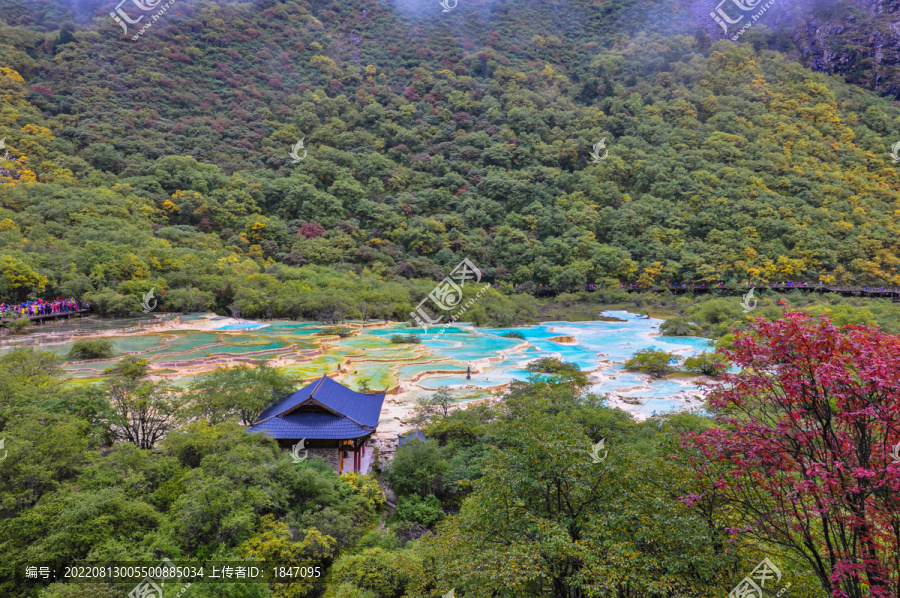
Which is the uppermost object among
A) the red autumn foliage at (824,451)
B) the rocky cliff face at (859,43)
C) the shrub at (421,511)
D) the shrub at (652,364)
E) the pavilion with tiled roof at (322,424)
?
the rocky cliff face at (859,43)

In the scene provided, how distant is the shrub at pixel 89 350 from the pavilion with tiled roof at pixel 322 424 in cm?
1537

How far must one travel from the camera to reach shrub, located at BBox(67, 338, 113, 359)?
842 inches

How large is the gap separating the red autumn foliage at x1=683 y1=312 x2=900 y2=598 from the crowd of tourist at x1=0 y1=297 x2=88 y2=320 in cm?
3938

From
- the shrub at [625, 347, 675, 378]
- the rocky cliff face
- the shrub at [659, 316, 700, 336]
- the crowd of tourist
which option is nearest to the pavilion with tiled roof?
the shrub at [625, 347, 675, 378]

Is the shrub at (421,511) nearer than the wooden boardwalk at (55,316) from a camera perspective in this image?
Yes

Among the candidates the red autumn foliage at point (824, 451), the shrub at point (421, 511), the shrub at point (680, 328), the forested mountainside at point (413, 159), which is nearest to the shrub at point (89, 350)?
the forested mountainside at point (413, 159)

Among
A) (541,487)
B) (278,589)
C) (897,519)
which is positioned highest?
(897,519)

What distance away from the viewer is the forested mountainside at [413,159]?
47.7m

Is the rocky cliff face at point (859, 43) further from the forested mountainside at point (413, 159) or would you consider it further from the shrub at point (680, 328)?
the shrub at point (680, 328)

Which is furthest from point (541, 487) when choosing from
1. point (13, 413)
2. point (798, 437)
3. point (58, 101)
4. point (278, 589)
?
point (58, 101)

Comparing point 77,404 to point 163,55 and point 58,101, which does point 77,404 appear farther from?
point 163,55

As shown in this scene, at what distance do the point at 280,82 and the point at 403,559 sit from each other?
350ft

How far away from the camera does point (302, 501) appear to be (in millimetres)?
9453

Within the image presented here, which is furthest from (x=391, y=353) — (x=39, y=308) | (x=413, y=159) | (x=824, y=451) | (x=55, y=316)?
(x=413, y=159)
